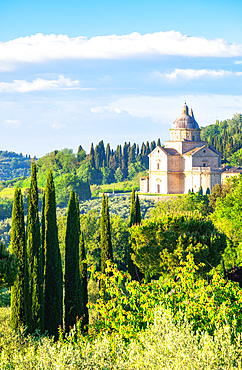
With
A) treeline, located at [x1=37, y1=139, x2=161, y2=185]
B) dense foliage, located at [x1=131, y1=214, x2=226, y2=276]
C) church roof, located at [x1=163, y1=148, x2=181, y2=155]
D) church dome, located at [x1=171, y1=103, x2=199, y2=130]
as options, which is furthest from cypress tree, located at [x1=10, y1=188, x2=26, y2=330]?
treeline, located at [x1=37, y1=139, x2=161, y2=185]

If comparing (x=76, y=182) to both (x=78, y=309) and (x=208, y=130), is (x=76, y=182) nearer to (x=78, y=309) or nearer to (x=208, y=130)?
(x=78, y=309)

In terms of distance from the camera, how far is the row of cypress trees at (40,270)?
1220 centimetres

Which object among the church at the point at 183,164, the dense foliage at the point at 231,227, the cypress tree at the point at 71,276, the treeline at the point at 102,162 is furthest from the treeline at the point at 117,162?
the cypress tree at the point at 71,276

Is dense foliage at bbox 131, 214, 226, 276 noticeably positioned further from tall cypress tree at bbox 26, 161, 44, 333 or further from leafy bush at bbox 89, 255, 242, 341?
leafy bush at bbox 89, 255, 242, 341

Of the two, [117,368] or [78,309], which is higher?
[117,368]

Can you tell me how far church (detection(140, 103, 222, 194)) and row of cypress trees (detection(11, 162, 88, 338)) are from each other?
1723 inches

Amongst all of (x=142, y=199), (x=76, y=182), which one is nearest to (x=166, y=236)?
(x=142, y=199)

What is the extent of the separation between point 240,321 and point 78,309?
7.49m

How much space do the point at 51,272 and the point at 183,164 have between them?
4745 cm

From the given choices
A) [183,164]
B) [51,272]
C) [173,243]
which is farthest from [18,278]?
[183,164]

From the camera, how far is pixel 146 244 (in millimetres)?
16953

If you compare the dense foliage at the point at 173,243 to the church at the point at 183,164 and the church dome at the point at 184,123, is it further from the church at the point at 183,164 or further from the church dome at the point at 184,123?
the church dome at the point at 184,123

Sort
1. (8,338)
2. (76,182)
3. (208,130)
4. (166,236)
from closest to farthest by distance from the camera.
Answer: (8,338) → (166,236) → (76,182) → (208,130)

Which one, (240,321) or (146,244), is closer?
(240,321)
